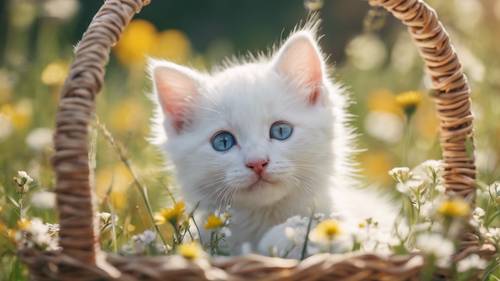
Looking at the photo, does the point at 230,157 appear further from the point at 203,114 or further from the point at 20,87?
the point at 20,87

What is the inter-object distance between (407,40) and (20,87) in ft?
6.75

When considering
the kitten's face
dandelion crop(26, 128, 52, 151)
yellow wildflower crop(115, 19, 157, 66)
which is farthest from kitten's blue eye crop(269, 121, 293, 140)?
yellow wildflower crop(115, 19, 157, 66)

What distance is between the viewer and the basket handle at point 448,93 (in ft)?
5.61

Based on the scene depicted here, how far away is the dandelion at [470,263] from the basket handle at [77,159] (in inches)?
30.0

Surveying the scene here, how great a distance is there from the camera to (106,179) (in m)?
3.04

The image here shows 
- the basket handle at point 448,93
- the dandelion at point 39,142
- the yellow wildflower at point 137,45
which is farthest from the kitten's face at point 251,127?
the yellow wildflower at point 137,45

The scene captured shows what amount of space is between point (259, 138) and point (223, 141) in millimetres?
121

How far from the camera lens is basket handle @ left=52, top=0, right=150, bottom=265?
140 centimetres

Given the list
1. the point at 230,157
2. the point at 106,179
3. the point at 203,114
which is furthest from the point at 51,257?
the point at 106,179


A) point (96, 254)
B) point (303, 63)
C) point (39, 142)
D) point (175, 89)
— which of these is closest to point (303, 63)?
point (303, 63)

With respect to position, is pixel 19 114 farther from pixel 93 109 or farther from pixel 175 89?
pixel 93 109

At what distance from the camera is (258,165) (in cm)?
180

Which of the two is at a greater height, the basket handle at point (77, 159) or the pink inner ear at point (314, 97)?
the pink inner ear at point (314, 97)

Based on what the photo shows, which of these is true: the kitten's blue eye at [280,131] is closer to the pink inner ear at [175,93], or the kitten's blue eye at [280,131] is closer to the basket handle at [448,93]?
the pink inner ear at [175,93]
